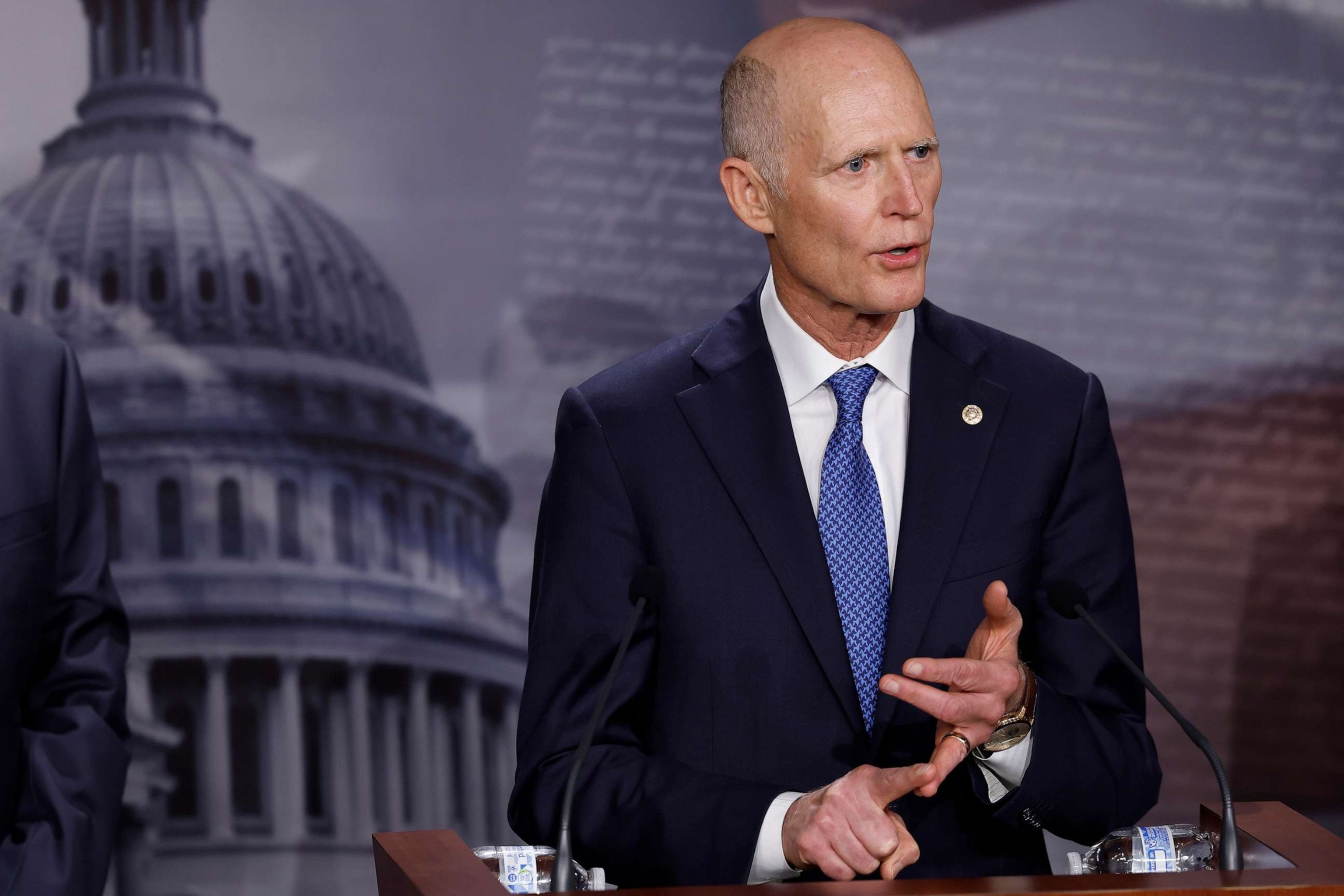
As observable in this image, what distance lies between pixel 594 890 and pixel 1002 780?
1.51 ft

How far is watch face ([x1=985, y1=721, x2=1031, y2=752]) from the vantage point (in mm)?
1730

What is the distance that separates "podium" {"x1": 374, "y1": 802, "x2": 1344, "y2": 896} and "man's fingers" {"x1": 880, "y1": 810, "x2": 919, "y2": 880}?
0.02 m

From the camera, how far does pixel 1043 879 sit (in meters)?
1.48

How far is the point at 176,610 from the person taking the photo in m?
3.98

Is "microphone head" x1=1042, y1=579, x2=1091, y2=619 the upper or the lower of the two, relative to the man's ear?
lower

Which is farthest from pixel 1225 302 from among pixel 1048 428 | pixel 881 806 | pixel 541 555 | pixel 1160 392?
pixel 881 806

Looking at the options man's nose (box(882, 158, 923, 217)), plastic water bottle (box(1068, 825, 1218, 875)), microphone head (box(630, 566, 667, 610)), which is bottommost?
plastic water bottle (box(1068, 825, 1218, 875))

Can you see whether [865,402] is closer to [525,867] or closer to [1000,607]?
[1000,607]

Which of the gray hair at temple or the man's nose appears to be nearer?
the man's nose

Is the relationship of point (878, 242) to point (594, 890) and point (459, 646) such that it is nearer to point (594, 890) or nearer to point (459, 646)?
point (594, 890)

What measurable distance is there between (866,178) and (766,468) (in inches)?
14.2

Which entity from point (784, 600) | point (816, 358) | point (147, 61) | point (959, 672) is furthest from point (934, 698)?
point (147, 61)

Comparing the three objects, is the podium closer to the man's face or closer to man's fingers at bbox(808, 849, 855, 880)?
man's fingers at bbox(808, 849, 855, 880)

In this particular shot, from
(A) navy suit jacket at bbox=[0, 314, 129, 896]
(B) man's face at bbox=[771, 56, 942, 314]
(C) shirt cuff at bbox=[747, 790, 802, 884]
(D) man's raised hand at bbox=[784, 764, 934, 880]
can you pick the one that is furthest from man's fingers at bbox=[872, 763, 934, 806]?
(A) navy suit jacket at bbox=[0, 314, 129, 896]
